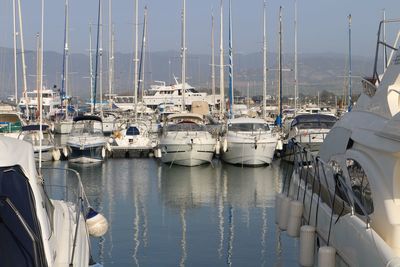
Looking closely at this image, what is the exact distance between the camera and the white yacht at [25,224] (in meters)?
4.86

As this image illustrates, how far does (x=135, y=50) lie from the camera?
42344 mm

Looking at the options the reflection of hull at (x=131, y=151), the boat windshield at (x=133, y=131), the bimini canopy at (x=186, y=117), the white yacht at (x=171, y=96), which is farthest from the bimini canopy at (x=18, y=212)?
the white yacht at (x=171, y=96)

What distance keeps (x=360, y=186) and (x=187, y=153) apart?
21.3 m

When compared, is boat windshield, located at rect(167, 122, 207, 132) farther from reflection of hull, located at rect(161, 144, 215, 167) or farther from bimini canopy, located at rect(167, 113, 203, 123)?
bimini canopy, located at rect(167, 113, 203, 123)

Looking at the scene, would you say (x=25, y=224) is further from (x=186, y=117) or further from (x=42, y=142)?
(x=186, y=117)

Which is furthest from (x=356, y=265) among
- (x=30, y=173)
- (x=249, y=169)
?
(x=249, y=169)

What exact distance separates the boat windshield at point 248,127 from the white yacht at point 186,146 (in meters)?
1.17

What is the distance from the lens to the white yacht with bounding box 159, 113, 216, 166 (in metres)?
29.1

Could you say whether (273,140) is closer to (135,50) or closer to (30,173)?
(135,50)

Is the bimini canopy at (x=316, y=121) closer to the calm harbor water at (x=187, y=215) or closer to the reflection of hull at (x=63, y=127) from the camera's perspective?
the calm harbor water at (x=187, y=215)

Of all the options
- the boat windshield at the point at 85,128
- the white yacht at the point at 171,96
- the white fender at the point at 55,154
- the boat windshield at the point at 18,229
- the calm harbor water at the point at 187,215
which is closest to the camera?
the boat windshield at the point at 18,229

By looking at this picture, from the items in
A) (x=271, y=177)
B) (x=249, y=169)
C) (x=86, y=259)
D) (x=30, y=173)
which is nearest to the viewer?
(x=30, y=173)

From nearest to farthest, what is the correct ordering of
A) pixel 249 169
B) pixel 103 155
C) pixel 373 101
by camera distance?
pixel 373 101, pixel 249 169, pixel 103 155

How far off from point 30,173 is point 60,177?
19273 millimetres
